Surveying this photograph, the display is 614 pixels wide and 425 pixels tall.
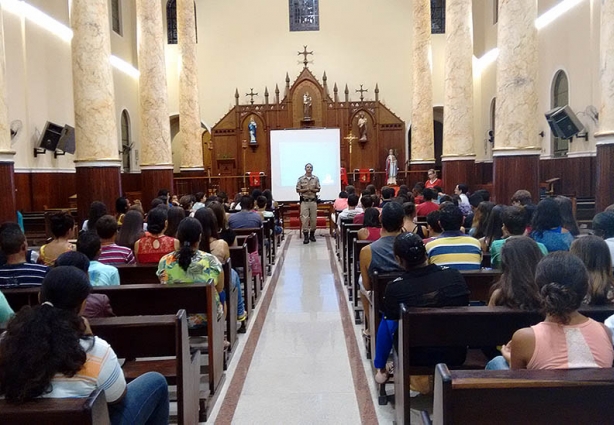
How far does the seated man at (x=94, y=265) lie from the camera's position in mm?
4082

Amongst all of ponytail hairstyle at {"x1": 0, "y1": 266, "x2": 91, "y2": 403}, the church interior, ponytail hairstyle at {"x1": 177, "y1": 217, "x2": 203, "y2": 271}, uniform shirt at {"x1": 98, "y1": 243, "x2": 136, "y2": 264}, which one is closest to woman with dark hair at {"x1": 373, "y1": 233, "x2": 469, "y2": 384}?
the church interior

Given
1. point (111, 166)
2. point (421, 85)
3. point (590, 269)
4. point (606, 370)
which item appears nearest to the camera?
point (606, 370)

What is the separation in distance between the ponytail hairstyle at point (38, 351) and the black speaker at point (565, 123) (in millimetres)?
12435

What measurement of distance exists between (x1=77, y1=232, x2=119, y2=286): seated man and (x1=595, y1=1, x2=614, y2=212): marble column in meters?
7.10

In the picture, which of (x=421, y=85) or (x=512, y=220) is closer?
(x=512, y=220)

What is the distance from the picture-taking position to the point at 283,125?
787 inches

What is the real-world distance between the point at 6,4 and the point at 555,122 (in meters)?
11.8

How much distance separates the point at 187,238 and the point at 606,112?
6.72 meters

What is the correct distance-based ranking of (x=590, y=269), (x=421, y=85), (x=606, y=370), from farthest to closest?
(x=421, y=85) < (x=590, y=269) < (x=606, y=370)

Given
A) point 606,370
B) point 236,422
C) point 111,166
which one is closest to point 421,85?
point 111,166

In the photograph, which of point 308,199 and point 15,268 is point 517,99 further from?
point 15,268

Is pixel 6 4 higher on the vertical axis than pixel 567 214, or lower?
higher

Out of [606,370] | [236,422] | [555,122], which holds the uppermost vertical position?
[555,122]

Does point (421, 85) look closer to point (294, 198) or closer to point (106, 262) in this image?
point (294, 198)
